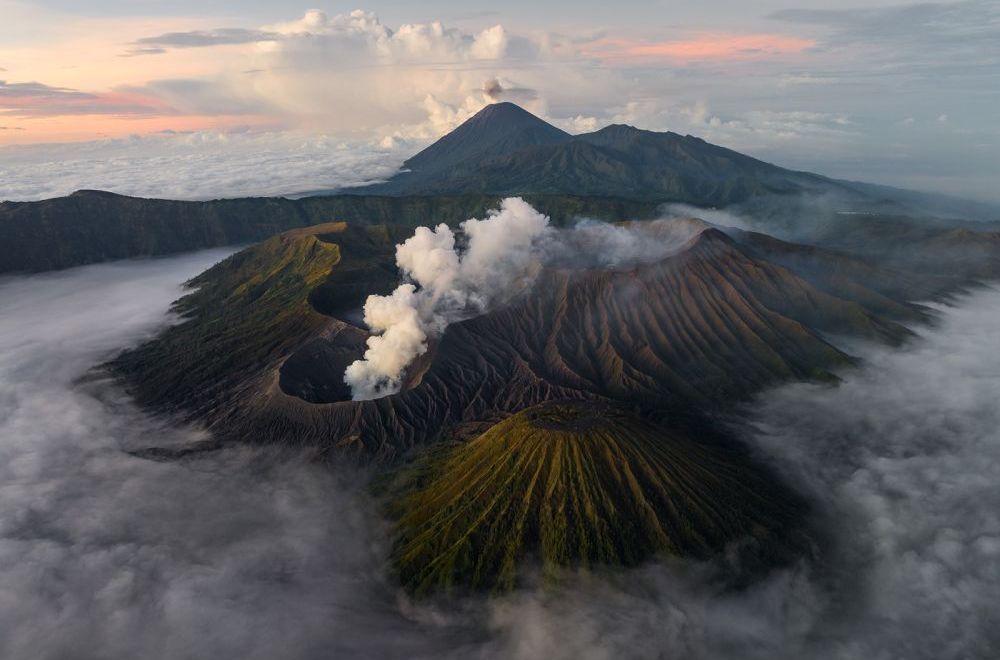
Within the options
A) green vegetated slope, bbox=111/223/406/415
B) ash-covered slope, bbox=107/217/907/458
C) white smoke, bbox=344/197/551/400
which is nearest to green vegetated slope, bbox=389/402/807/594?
ash-covered slope, bbox=107/217/907/458

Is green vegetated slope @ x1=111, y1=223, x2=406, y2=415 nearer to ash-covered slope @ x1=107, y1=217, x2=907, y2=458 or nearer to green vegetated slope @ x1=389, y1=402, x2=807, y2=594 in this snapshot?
ash-covered slope @ x1=107, y1=217, x2=907, y2=458

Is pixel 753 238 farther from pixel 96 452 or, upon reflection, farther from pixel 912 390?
pixel 96 452

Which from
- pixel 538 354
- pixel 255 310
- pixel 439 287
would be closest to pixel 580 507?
pixel 538 354

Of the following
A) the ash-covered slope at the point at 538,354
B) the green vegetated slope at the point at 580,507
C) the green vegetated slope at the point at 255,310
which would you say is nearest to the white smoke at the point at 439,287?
the ash-covered slope at the point at 538,354

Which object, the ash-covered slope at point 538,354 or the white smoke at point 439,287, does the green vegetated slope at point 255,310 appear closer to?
the ash-covered slope at point 538,354

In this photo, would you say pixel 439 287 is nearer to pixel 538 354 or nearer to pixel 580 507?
pixel 538 354
